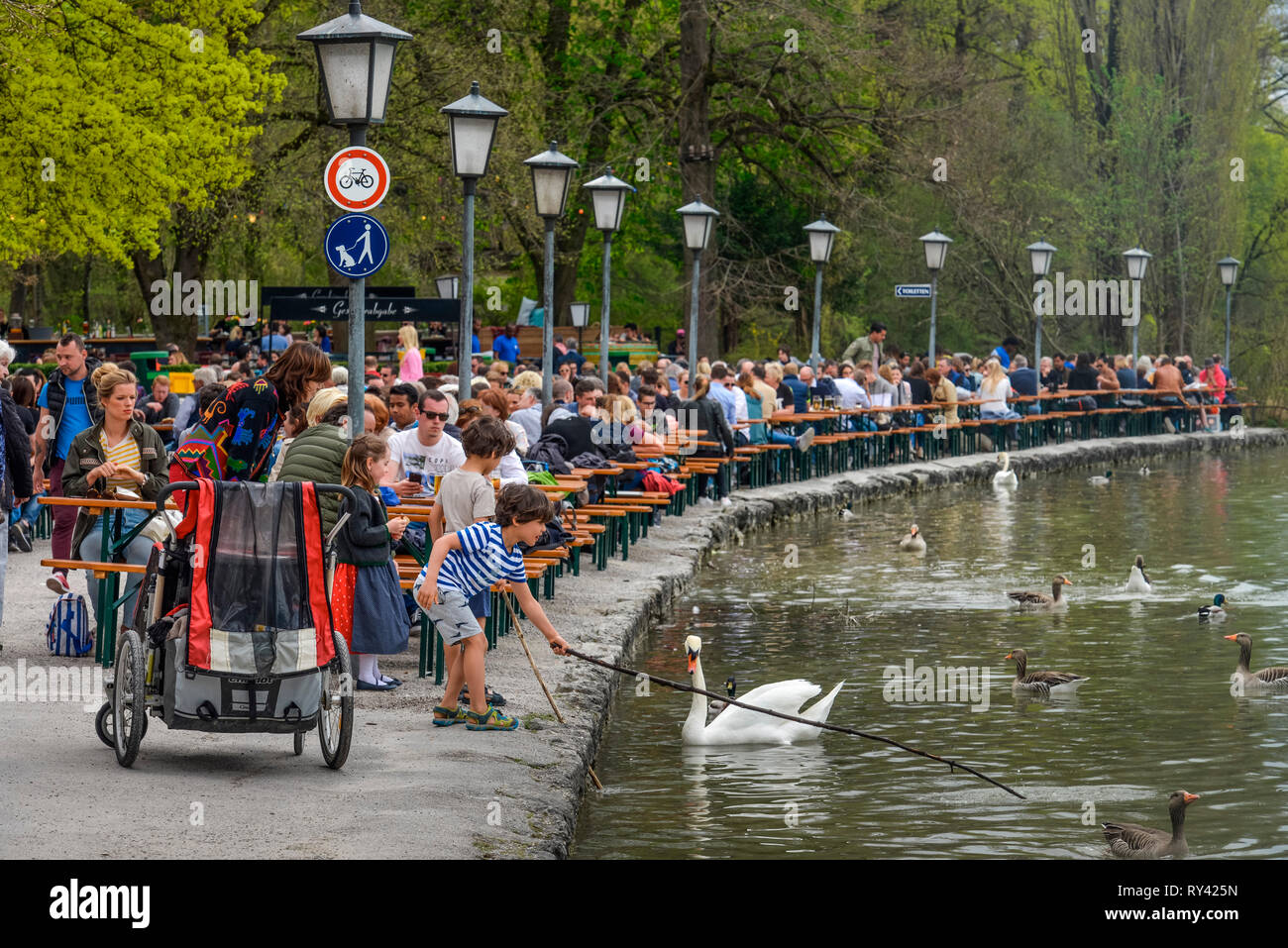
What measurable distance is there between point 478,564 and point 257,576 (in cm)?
145

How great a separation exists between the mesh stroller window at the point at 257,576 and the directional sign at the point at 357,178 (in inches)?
134

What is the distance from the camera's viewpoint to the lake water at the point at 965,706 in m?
9.27

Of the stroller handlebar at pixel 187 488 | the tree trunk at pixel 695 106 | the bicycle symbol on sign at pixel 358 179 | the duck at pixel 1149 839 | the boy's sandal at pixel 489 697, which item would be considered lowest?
the duck at pixel 1149 839

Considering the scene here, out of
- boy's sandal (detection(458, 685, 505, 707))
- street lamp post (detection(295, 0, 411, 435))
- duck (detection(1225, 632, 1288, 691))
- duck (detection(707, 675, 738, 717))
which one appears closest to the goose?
duck (detection(707, 675, 738, 717))

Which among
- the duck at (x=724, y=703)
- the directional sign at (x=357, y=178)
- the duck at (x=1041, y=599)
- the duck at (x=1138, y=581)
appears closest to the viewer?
the directional sign at (x=357, y=178)

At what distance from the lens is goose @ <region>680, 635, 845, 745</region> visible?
439 inches

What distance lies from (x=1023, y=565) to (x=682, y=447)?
373cm

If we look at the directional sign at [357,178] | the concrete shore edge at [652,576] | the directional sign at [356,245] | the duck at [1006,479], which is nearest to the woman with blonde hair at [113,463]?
the directional sign at [356,245]

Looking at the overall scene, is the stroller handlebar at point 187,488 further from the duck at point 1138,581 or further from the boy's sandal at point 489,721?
the duck at point 1138,581

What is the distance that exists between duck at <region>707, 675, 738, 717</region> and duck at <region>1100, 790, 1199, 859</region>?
3.27m

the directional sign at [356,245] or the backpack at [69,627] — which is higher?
the directional sign at [356,245]

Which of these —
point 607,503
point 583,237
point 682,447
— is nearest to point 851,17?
point 583,237

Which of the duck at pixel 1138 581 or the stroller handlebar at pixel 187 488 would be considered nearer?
the stroller handlebar at pixel 187 488

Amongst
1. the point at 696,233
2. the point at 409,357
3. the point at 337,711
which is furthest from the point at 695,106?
the point at 337,711
